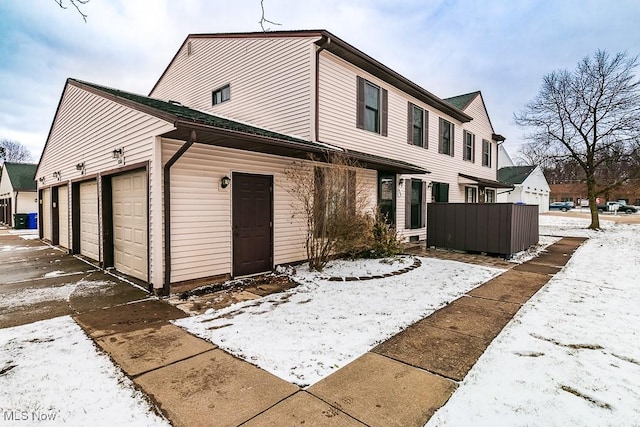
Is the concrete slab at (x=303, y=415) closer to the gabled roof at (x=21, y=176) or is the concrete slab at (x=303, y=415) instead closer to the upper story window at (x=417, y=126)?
the upper story window at (x=417, y=126)

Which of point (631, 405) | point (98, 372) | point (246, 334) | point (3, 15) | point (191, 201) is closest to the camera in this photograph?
point (631, 405)

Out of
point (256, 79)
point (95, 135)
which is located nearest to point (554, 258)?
point (256, 79)

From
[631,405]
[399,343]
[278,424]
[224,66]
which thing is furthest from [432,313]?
[224,66]

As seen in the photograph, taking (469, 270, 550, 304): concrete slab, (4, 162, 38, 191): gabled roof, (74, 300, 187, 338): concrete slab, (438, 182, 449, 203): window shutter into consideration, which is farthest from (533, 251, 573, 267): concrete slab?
(4, 162, 38, 191): gabled roof

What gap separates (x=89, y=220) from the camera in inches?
340

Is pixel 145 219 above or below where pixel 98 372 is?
above

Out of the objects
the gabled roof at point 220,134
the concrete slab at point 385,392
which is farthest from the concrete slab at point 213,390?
the gabled roof at point 220,134

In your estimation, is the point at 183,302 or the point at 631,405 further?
the point at 183,302

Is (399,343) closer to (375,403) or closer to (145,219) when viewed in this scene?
(375,403)

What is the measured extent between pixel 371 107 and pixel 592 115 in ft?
52.0

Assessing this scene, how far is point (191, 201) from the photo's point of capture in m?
5.68

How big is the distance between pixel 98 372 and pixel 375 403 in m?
2.50

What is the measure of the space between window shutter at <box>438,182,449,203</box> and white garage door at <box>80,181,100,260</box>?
1150 centimetres

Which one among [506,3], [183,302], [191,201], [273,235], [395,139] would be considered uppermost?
[506,3]
